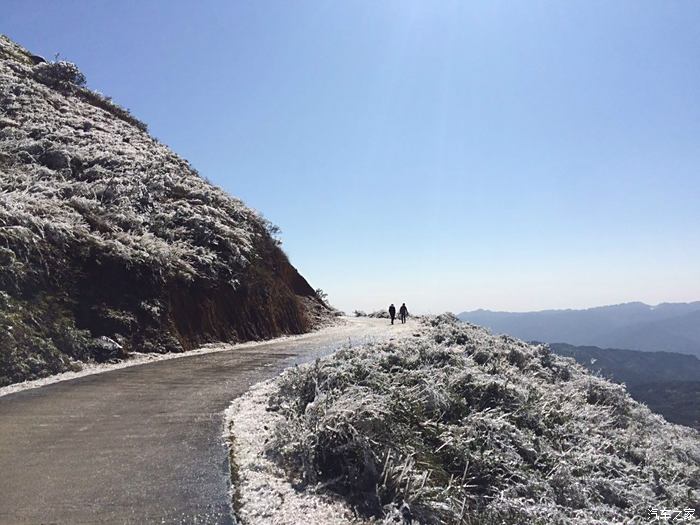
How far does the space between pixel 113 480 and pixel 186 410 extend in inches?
115

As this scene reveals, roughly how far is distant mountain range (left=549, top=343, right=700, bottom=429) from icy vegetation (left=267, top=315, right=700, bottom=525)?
1121 cm

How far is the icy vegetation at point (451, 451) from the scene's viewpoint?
5559mm

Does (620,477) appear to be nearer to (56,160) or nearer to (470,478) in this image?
(470,478)

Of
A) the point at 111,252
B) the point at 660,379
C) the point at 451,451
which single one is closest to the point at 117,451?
the point at 451,451

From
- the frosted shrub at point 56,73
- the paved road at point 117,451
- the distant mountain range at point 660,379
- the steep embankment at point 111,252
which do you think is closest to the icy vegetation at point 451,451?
the paved road at point 117,451

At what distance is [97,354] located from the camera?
1241 cm

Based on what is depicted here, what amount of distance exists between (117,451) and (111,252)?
10.7 meters

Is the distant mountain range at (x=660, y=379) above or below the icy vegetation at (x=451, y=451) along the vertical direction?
below

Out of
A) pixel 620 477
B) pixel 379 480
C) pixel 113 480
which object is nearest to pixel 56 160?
pixel 113 480

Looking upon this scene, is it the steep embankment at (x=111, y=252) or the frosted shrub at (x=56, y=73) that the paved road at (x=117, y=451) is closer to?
the steep embankment at (x=111, y=252)

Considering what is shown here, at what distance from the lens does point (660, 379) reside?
107m

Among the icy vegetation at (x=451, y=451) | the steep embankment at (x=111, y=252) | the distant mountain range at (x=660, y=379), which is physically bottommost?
the distant mountain range at (x=660, y=379)

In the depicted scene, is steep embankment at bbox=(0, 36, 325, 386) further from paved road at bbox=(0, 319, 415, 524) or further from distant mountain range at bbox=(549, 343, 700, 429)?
distant mountain range at bbox=(549, 343, 700, 429)

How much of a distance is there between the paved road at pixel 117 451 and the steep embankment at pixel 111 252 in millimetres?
2469
